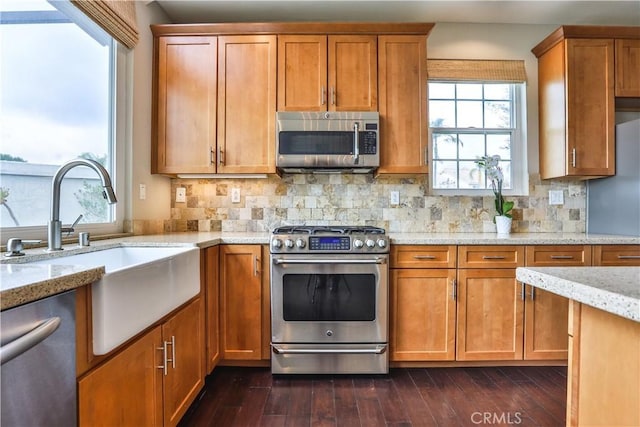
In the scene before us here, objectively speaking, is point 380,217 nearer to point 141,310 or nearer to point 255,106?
point 255,106

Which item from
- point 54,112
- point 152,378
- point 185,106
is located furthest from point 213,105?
point 152,378

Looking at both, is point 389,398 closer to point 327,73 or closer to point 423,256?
point 423,256

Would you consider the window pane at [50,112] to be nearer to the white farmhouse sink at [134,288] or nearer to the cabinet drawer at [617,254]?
the white farmhouse sink at [134,288]

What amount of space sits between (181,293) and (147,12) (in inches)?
83.2

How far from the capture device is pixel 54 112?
1594 millimetres

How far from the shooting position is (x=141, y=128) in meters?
2.25

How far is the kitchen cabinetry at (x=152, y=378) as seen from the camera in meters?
0.92

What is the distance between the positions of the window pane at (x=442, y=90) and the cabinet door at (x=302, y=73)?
1.04 meters

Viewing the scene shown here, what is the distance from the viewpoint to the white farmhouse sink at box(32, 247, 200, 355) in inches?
36.1

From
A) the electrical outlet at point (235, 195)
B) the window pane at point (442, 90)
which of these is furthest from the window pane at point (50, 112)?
the window pane at point (442, 90)

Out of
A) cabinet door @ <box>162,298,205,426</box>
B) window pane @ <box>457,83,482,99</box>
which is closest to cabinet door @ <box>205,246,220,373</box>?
cabinet door @ <box>162,298,205,426</box>

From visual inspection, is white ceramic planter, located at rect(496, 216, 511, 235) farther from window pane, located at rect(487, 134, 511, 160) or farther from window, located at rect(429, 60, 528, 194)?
window pane, located at rect(487, 134, 511, 160)

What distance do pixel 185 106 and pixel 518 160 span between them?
2.80 meters

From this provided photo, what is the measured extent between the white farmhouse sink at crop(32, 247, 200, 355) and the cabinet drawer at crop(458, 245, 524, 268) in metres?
1.68
